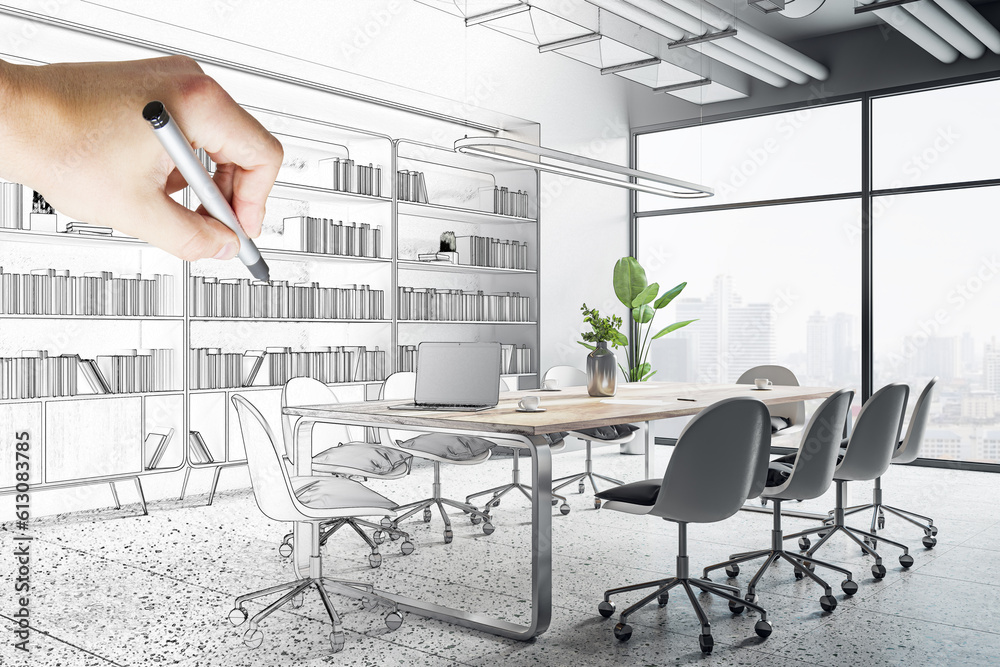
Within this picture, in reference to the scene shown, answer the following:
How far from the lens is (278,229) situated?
620cm

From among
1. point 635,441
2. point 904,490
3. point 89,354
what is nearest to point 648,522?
point 904,490

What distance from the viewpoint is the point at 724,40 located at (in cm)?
650

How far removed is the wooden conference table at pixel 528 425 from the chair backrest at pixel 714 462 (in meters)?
0.41

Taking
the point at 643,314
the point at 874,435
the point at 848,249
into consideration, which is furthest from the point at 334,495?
the point at 848,249

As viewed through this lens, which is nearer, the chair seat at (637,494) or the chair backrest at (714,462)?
the chair backrest at (714,462)

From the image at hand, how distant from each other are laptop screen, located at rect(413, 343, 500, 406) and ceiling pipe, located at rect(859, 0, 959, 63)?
365cm

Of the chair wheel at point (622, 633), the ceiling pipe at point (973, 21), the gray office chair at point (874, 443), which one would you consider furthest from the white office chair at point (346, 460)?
the ceiling pipe at point (973, 21)

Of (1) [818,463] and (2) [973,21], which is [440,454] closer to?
(1) [818,463]

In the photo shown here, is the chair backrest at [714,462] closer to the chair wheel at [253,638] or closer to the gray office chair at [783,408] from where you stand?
the chair wheel at [253,638]

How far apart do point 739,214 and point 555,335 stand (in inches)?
84.0

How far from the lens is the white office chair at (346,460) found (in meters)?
3.84

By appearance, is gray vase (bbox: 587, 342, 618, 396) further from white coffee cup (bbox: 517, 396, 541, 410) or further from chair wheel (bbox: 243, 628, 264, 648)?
chair wheel (bbox: 243, 628, 264, 648)

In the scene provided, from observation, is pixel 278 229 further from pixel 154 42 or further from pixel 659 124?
pixel 659 124

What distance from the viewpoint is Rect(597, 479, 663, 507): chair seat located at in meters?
3.05
